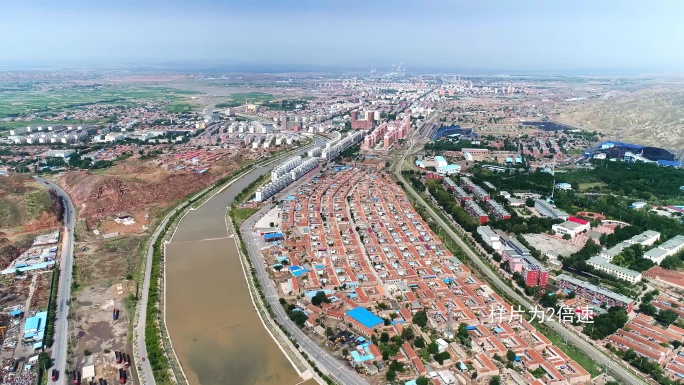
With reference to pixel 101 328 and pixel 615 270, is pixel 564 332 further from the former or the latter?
pixel 101 328

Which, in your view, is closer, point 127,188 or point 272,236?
point 272,236

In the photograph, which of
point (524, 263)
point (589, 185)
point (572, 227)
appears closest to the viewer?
point (524, 263)

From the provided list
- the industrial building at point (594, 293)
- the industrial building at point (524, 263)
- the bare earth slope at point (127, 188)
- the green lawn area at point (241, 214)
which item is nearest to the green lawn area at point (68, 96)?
the bare earth slope at point (127, 188)

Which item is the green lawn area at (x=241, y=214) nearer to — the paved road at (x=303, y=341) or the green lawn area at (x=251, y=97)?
the paved road at (x=303, y=341)

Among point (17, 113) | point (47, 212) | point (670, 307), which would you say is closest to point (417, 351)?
point (670, 307)

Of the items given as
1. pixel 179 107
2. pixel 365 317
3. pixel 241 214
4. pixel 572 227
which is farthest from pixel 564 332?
pixel 179 107

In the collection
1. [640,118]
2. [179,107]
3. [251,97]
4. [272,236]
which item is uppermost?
[640,118]

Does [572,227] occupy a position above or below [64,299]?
above

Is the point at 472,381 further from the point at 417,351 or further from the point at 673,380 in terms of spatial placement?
the point at 673,380
